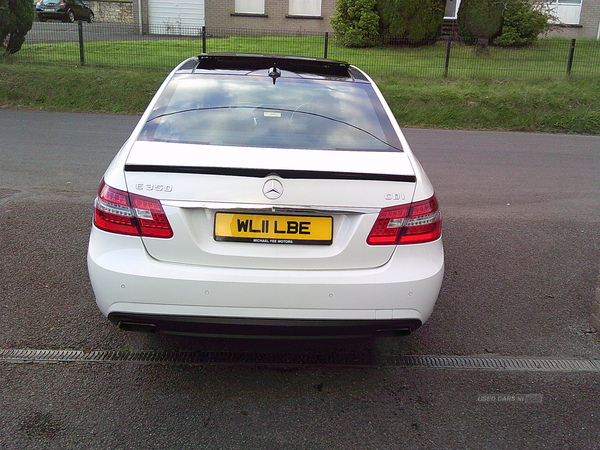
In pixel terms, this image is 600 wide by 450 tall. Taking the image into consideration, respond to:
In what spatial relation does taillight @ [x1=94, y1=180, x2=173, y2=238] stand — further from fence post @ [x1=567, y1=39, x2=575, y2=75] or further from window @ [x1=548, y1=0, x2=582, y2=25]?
window @ [x1=548, y1=0, x2=582, y2=25]

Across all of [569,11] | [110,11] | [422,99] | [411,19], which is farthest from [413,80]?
[110,11]

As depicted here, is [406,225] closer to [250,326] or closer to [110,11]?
[250,326]

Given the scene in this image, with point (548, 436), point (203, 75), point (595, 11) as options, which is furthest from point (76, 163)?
point (595, 11)

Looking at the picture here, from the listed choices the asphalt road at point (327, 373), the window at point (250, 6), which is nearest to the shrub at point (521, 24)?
the window at point (250, 6)

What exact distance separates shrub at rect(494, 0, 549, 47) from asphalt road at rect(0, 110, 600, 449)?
53.1 feet

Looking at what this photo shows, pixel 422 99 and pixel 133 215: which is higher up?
pixel 133 215

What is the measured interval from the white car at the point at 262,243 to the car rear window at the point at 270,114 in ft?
0.78

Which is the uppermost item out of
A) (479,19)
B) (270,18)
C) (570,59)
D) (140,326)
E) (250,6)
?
(250,6)

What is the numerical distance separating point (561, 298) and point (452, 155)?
556cm

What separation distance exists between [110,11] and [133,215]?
34814 millimetres

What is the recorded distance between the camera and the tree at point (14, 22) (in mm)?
14477

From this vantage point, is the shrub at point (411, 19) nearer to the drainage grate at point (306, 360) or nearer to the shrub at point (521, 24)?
the shrub at point (521, 24)

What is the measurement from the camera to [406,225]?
2.87m

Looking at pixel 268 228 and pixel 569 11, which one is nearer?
pixel 268 228
